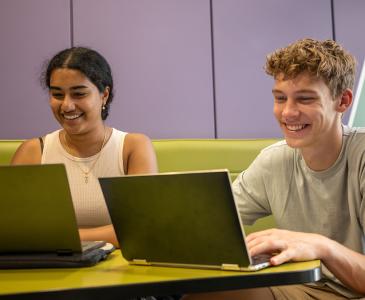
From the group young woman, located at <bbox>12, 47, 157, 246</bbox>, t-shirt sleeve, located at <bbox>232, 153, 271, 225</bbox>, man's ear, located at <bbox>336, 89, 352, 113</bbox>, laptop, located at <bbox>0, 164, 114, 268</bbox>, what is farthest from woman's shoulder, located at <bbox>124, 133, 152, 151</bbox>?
laptop, located at <bbox>0, 164, 114, 268</bbox>

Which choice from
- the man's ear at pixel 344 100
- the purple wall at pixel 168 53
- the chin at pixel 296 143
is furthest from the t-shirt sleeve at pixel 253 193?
the purple wall at pixel 168 53

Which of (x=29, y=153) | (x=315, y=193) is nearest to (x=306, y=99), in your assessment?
(x=315, y=193)

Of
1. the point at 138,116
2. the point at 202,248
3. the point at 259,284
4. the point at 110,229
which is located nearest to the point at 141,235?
the point at 202,248

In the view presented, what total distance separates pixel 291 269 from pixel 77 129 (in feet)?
4.10

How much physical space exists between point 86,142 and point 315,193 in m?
0.95

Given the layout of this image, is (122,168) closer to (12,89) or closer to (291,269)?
(12,89)

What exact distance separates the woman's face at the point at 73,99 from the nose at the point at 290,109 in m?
0.82

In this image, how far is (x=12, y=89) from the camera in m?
2.53

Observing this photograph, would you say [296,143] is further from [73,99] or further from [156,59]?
[156,59]

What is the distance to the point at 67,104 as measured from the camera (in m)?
1.95

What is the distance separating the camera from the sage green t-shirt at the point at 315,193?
56.2 inches

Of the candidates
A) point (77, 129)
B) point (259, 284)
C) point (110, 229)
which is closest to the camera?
point (259, 284)

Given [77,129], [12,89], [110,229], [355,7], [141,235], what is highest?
[355,7]

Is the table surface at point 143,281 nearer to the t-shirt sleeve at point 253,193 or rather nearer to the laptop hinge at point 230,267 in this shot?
the laptop hinge at point 230,267
